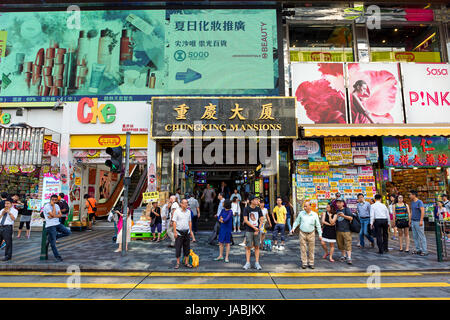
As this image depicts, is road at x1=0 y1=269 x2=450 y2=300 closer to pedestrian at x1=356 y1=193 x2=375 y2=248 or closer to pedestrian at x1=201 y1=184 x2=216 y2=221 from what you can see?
pedestrian at x1=356 y1=193 x2=375 y2=248

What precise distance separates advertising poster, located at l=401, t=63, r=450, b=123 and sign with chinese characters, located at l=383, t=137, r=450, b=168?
1216mm

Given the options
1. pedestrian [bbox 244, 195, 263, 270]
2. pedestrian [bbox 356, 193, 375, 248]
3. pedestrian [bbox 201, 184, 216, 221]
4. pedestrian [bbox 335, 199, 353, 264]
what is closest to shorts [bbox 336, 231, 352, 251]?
pedestrian [bbox 335, 199, 353, 264]

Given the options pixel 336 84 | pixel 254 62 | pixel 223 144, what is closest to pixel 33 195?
pixel 223 144

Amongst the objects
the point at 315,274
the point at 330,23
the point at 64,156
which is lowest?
the point at 315,274

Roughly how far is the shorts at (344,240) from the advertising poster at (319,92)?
7.19m

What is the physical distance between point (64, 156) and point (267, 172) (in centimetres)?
1090

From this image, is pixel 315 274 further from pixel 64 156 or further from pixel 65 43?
pixel 65 43

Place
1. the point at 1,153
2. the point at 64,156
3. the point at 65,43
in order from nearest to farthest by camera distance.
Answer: the point at 1,153 < the point at 64,156 < the point at 65,43

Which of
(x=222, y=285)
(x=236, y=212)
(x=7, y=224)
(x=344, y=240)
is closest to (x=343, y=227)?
(x=344, y=240)

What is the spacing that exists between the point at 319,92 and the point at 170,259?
36.8 ft

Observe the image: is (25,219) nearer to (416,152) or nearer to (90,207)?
(90,207)

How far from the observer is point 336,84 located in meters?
13.5

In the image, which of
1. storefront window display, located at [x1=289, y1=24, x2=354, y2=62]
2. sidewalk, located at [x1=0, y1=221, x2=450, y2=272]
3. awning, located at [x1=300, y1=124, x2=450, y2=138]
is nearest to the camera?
sidewalk, located at [x1=0, y1=221, x2=450, y2=272]

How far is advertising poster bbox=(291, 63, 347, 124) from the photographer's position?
521 inches
